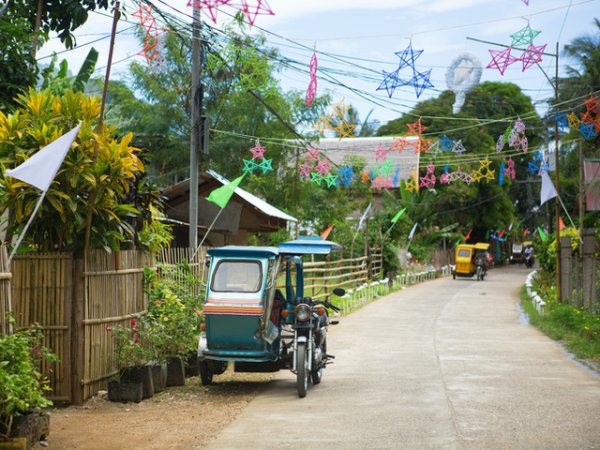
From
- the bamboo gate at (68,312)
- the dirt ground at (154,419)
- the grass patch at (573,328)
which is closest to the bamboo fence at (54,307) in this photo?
the bamboo gate at (68,312)

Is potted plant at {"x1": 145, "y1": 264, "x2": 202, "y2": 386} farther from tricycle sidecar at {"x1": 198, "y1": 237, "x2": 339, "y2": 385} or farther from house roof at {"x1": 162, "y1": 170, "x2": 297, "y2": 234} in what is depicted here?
house roof at {"x1": 162, "y1": 170, "x2": 297, "y2": 234}

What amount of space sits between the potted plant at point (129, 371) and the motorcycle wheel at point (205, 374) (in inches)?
43.8

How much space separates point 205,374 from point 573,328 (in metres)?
11.0

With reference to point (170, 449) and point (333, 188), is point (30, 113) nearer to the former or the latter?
point (170, 449)

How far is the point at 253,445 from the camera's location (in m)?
8.63

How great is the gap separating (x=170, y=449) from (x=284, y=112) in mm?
27199

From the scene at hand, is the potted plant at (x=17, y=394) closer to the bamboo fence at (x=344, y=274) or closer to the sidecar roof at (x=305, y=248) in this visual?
the sidecar roof at (x=305, y=248)

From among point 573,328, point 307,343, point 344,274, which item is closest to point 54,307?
point 307,343

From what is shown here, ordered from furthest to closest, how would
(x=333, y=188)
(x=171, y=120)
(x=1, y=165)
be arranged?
(x=333, y=188)
(x=171, y=120)
(x=1, y=165)

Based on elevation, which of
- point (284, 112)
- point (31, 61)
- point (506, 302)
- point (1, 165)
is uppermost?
point (284, 112)

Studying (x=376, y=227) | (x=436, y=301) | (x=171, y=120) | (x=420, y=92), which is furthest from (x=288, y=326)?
(x=376, y=227)

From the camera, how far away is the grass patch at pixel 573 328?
16.8m

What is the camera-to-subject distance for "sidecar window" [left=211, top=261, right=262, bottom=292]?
12078 millimetres

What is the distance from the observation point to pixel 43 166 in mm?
8977
